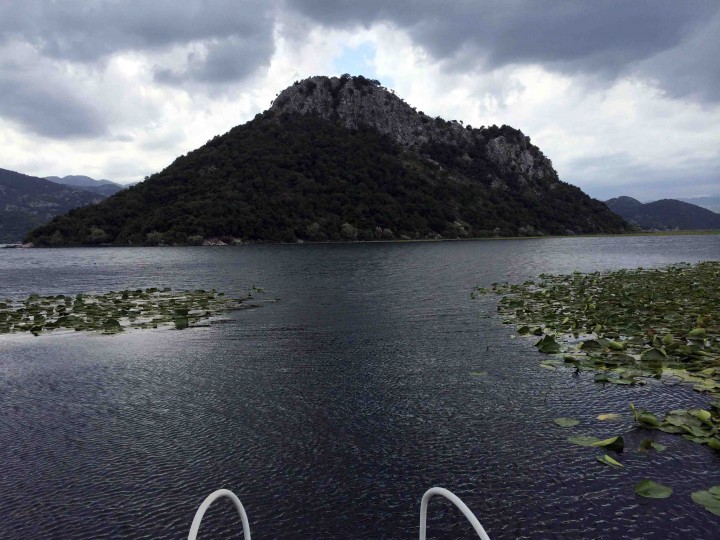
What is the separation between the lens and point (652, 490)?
35.4 feet

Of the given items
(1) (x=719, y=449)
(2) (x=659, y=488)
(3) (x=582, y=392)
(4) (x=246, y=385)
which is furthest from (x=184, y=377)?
(1) (x=719, y=449)

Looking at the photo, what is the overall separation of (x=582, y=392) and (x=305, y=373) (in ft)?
40.1

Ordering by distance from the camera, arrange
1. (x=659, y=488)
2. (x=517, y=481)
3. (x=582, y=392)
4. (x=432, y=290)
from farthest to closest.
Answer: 1. (x=432, y=290)
2. (x=582, y=392)
3. (x=517, y=481)
4. (x=659, y=488)

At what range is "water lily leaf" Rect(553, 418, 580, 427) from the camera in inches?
591

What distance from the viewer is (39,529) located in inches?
400

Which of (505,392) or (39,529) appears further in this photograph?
(505,392)

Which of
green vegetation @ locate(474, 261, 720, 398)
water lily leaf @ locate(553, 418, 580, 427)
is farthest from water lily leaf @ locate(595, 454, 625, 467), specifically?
green vegetation @ locate(474, 261, 720, 398)

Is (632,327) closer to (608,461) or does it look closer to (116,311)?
Result: (608,461)

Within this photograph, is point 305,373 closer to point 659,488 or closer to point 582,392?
point 582,392

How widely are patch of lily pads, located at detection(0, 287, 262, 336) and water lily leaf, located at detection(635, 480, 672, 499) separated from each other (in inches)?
1201

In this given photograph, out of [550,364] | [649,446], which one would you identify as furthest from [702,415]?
[550,364]

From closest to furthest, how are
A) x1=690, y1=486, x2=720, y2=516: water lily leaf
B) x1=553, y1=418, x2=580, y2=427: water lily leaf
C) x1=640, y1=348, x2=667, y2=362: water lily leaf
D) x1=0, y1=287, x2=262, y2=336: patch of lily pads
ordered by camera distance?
1. x1=690, y1=486, x2=720, y2=516: water lily leaf
2. x1=553, y1=418, x2=580, y2=427: water lily leaf
3. x1=640, y1=348, x2=667, y2=362: water lily leaf
4. x1=0, y1=287, x2=262, y2=336: patch of lily pads

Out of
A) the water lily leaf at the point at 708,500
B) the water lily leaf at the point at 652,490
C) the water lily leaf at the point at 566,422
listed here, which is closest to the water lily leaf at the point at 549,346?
the water lily leaf at the point at 566,422

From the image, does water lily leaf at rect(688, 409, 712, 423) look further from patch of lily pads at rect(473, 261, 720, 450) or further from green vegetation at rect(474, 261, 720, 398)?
green vegetation at rect(474, 261, 720, 398)
